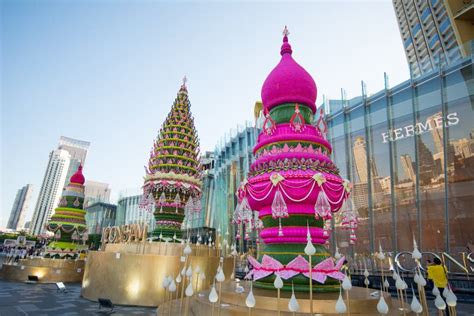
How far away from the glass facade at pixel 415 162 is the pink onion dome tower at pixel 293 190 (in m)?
15.7

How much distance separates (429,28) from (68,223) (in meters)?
54.8

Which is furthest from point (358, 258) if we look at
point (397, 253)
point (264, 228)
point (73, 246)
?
point (73, 246)

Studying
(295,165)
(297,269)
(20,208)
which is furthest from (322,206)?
(20,208)

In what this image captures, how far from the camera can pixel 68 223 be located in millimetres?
21062

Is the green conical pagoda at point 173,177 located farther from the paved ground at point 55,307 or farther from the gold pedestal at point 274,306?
the gold pedestal at point 274,306

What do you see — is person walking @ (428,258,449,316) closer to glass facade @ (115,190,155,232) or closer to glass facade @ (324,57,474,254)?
glass facade @ (324,57,474,254)

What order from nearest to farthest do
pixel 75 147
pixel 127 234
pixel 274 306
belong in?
pixel 274 306
pixel 127 234
pixel 75 147

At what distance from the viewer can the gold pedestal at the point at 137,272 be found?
11.1 meters

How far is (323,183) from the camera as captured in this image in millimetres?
6434

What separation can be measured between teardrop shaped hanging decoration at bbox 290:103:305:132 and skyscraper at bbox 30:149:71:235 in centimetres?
11583

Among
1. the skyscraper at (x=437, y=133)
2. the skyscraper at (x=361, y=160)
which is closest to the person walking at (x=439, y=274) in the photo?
the skyscraper at (x=437, y=133)

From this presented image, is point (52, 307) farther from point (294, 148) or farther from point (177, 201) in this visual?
point (294, 148)

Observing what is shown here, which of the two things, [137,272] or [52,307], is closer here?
[52,307]

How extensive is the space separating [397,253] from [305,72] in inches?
707
